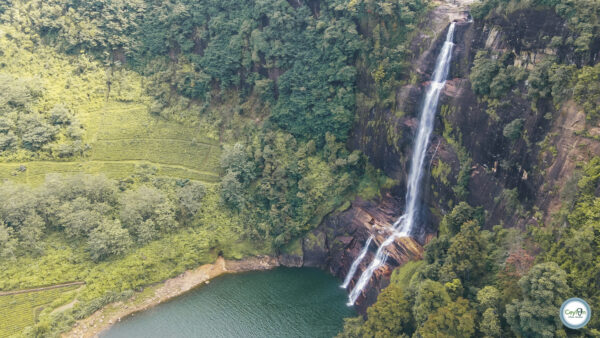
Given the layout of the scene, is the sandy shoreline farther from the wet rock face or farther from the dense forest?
the wet rock face

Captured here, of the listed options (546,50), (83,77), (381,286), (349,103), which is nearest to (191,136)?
(83,77)

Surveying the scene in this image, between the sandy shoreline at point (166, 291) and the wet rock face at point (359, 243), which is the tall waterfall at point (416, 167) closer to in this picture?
the wet rock face at point (359, 243)

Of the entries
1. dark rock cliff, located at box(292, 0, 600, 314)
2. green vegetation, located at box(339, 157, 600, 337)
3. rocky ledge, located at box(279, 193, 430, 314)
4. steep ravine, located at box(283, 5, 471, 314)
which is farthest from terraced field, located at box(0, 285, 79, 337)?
green vegetation, located at box(339, 157, 600, 337)

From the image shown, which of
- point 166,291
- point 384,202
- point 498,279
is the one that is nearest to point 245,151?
point 384,202

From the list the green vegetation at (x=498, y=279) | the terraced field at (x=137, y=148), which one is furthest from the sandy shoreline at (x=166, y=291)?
the green vegetation at (x=498, y=279)

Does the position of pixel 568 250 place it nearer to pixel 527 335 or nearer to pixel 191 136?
pixel 527 335

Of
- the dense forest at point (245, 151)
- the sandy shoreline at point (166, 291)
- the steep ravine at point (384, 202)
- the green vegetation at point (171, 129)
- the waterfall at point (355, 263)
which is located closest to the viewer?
the dense forest at point (245, 151)

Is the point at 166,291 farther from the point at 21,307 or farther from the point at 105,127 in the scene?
the point at 105,127
